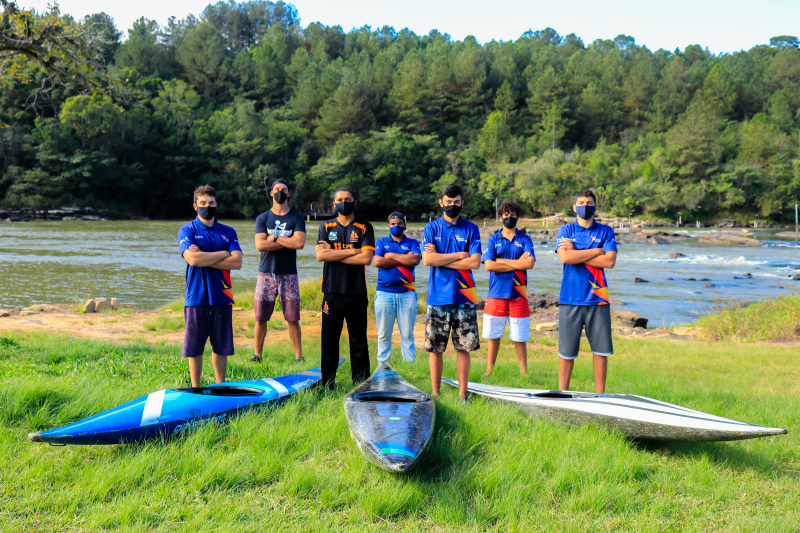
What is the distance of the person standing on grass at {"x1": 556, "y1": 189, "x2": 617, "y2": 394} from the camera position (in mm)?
4805

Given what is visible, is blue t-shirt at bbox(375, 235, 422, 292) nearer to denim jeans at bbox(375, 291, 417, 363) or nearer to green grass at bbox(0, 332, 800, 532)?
denim jeans at bbox(375, 291, 417, 363)

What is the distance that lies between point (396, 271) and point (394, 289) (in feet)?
0.69

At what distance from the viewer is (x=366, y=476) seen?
331cm

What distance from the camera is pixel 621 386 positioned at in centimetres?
557

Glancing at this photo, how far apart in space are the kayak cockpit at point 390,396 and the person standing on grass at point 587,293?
1.54 m

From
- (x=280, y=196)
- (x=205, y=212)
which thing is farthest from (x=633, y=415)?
(x=280, y=196)

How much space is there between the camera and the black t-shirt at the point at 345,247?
4906mm

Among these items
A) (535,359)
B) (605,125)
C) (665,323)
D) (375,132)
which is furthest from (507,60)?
(535,359)

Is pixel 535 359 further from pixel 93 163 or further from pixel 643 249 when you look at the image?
pixel 93 163

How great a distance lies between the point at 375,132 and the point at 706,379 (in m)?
68.1

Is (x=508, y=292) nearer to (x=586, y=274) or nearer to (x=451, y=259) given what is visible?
(x=586, y=274)

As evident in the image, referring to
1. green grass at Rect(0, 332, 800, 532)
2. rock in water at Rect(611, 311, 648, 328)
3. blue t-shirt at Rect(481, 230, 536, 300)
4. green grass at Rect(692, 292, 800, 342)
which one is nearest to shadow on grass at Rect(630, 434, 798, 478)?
green grass at Rect(0, 332, 800, 532)

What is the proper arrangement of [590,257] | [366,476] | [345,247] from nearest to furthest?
[366,476]
[590,257]
[345,247]

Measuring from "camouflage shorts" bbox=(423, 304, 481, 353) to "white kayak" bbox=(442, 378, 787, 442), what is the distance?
0.56 m
